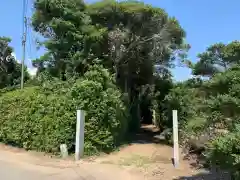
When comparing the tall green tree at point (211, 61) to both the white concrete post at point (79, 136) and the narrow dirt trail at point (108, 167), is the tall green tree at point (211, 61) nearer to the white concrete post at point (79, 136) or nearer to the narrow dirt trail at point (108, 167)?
the narrow dirt trail at point (108, 167)

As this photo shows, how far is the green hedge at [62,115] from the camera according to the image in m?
12.5

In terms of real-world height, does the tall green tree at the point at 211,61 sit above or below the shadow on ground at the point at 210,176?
above

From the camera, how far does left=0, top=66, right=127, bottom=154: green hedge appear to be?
12.5m

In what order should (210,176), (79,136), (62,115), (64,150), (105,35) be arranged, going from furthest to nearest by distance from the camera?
(105,35), (62,115), (64,150), (79,136), (210,176)

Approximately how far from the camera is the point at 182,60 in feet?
68.0

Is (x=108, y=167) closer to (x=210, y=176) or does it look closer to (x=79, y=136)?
(x=79, y=136)

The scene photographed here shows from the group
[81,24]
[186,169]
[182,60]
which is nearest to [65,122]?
[186,169]

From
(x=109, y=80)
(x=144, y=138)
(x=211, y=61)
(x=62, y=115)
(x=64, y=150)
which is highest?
(x=211, y=61)

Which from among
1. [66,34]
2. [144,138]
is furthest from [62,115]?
[144,138]

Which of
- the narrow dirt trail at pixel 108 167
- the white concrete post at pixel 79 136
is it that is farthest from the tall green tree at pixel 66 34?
the narrow dirt trail at pixel 108 167

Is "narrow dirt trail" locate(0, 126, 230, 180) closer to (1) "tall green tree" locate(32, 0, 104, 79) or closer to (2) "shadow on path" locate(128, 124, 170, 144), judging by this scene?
(2) "shadow on path" locate(128, 124, 170, 144)

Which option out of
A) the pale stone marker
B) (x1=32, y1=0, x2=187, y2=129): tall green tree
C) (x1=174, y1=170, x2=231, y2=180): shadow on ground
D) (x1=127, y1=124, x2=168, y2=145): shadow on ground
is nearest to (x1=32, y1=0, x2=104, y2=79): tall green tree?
(x1=32, y1=0, x2=187, y2=129): tall green tree

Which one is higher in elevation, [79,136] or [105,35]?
[105,35]

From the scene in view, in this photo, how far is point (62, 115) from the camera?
12633 mm
